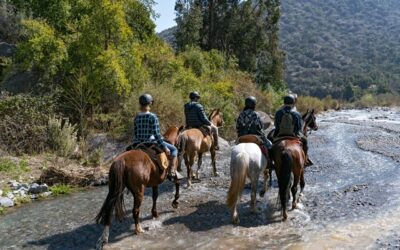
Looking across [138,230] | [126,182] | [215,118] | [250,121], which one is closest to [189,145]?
[250,121]

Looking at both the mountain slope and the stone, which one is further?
the mountain slope

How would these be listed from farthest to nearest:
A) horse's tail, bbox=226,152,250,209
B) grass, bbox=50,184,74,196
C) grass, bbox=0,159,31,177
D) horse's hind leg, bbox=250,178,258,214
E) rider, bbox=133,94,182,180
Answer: grass, bbox=0,159,31,177 < grass, bbox=50,184,74,196 < horse's hind leg, bbox=250,178,258,214 < horse's tail, bbox=226,152,250,209 < rider, bbox=133,94,182,180

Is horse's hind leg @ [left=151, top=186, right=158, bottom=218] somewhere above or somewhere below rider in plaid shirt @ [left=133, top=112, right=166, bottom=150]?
below

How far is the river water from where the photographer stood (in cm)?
798

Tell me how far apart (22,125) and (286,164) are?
969cm

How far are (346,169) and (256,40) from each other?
26.6 metres

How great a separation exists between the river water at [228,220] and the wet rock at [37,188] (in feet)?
2.12

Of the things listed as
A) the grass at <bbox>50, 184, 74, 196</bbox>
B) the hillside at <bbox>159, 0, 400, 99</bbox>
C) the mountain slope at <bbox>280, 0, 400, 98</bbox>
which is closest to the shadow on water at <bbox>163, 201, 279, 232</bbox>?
the grass at <bbox>50, 184, 74, 196</bbox>

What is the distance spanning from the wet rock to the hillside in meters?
63.9

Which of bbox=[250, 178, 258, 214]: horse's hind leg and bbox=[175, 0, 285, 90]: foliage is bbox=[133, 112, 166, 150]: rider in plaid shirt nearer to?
bbox=[250, 178, 258, 214]: horse's hind leg

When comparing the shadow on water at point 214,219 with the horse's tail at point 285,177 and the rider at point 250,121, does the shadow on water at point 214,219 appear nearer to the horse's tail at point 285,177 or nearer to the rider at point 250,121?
the horse's tail at point 285,177

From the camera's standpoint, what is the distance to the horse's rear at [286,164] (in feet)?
29.6

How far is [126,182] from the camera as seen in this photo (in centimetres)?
801

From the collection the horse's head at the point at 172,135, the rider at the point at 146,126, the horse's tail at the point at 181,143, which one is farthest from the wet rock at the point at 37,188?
the rider at the point at 146,126
